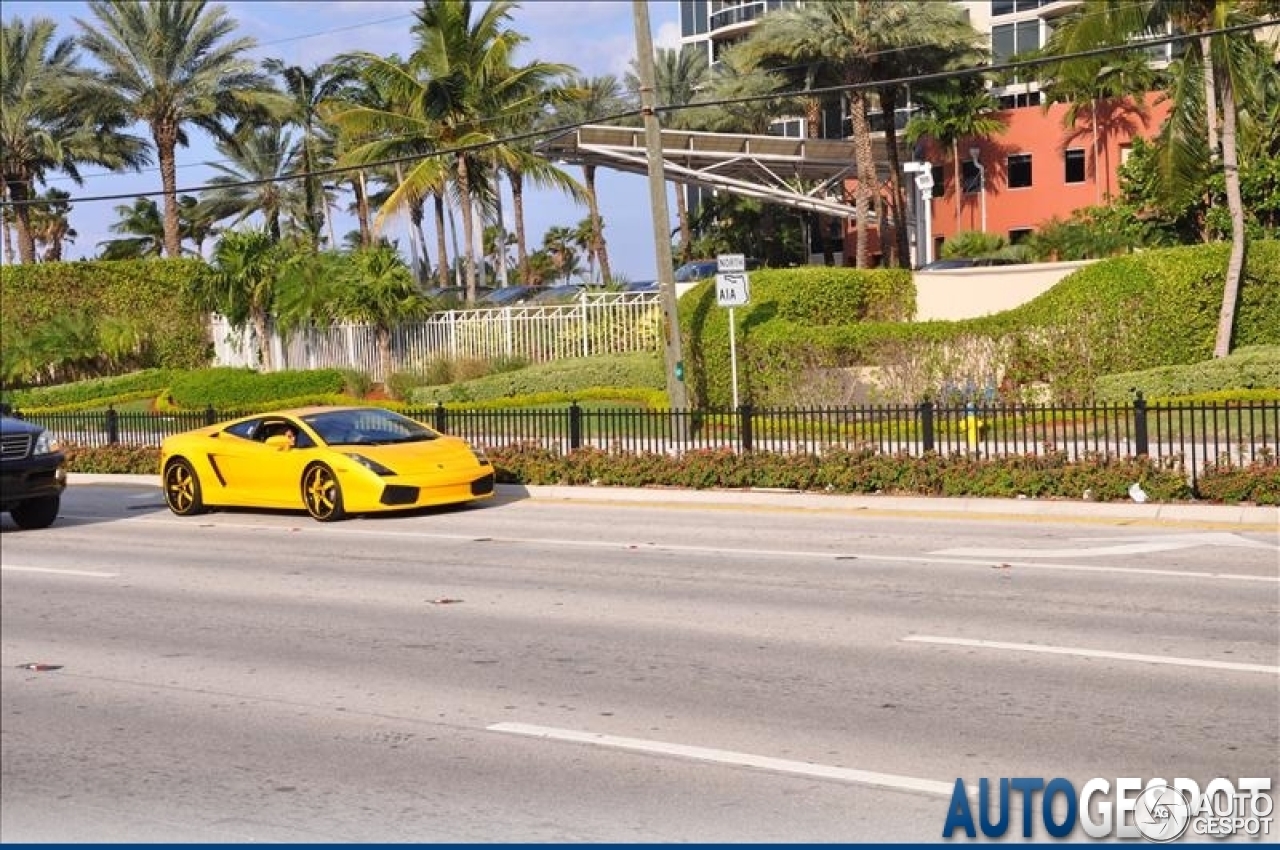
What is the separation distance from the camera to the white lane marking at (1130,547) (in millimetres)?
14664

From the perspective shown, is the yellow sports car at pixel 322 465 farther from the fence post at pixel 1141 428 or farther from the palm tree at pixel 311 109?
the palm tree at pixel 311 109

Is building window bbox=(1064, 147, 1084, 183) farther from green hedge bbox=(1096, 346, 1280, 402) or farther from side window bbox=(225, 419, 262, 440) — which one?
side window bbox=(225, 419, 262, 440)

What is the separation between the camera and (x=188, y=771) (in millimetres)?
7621

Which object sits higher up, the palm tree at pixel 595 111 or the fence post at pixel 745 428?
the palm tree at pixel 595 111

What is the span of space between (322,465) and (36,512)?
3.09m

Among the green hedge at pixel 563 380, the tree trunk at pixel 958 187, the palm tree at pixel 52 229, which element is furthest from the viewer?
the palm tree at pixel 52 229

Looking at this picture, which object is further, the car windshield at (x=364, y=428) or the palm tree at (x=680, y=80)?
the palm tree at (x=680, y=80)

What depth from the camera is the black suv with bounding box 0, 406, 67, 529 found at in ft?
55.2

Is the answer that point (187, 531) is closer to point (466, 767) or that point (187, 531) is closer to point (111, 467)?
point (111, 467)

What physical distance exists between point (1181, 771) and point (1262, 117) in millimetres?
40256

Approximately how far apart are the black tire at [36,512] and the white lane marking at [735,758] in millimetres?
10579

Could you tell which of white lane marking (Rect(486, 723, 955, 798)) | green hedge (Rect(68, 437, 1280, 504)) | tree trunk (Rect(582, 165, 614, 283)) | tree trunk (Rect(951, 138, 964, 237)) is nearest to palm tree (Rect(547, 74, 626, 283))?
tree trunk (Rect(582, 165, 614, 283))

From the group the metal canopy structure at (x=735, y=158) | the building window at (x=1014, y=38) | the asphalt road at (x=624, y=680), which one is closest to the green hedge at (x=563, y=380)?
the metal canopy structure at (x=735, y=158)

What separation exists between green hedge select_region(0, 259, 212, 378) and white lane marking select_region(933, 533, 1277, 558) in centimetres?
3705
